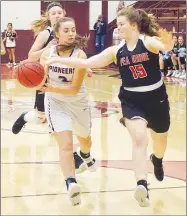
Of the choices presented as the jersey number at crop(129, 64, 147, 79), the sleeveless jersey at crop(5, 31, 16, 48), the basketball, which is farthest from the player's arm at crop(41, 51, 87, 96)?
the sleeveless jersey at crop(5, 31, 16, 48)

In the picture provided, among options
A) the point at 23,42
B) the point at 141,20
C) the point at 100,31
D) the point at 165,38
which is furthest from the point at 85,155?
the point at 23,42

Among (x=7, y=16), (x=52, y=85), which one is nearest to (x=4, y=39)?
(x=7, y=16)

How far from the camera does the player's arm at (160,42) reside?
12.7 feet

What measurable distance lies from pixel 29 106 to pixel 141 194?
19.0 feet

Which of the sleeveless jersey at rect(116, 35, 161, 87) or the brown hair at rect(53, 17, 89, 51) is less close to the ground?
the brown hair at rect(53, 17, 89, 51)

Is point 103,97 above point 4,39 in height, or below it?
below

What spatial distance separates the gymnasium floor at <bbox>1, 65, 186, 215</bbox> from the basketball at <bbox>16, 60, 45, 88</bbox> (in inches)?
38.0

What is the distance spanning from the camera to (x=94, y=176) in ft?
16.5

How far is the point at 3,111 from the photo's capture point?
8.72 m

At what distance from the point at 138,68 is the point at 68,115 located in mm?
786

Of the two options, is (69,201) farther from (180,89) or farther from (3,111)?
(180,89)

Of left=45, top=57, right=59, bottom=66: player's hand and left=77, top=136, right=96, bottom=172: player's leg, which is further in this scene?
left=77, top=136, right=96, bottom=172: player's leg

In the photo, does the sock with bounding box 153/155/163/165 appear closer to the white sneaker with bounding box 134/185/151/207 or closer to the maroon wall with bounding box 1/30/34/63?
the white sneaker with bounding box 134/185/151/207

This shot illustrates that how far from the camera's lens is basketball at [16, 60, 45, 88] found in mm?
4379
